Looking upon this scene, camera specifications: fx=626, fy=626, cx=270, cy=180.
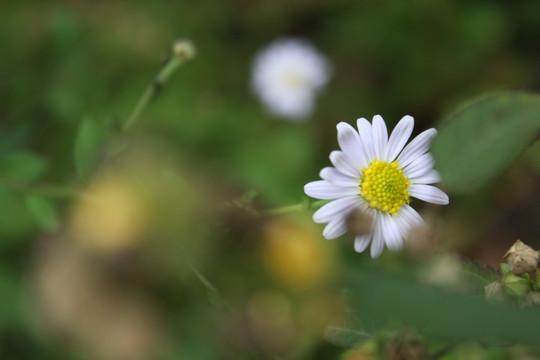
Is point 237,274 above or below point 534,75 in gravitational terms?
below

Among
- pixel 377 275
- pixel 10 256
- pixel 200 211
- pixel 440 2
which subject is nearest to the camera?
pixel 377 275

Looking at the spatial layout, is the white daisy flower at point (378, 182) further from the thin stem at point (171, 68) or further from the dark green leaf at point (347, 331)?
the thin stem at point (171, 68)

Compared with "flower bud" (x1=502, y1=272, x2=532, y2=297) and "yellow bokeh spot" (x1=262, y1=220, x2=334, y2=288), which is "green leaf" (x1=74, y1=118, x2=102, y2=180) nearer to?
"yellow bokeh spot" (x1=262, y1=220, x2=334, y2=288)

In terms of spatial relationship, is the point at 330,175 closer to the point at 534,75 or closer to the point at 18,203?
the point at 18,203

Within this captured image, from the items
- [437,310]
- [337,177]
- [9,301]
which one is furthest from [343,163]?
[9,301]

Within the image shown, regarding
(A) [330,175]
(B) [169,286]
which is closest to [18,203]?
(B) [169,286]

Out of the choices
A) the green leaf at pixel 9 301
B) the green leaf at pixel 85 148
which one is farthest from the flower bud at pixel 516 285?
the green leaf at pixel 9 301
